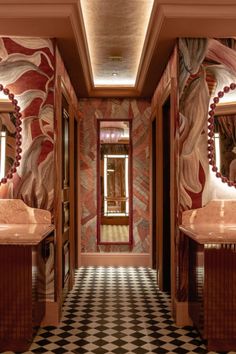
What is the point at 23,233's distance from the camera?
12.7 feet

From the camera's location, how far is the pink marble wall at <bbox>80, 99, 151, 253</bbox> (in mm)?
7820

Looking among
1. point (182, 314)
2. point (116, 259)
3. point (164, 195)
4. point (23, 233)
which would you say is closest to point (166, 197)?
point (164, 195)

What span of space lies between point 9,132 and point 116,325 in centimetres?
220

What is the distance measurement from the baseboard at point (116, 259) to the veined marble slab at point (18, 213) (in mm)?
3266

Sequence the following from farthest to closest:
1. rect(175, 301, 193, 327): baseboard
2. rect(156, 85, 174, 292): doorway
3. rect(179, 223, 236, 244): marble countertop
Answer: rect(156, 85, 174, 292): doorway → rect(175, 301, 193, 327): baseboard → rect(179, 223, 236, 244): marble countertop

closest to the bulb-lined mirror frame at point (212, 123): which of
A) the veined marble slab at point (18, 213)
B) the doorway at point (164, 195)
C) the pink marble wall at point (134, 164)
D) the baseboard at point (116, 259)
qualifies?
the doorway at point (164, 195)

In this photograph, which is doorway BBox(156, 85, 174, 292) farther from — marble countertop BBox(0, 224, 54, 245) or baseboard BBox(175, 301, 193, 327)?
marble countertop BBox(0, 224, 54, 245)

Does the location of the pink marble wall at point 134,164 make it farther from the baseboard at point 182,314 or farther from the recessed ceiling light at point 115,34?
the baseboard at point 182,314

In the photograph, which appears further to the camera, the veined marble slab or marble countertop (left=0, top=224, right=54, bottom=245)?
the veined marble slab

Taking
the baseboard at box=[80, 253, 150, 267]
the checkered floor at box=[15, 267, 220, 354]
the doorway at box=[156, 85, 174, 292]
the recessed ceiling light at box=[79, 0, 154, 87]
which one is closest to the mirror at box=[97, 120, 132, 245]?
the baseboard at box=[80, 253, 150, 267]

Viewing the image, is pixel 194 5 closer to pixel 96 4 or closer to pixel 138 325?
pixel 96 4

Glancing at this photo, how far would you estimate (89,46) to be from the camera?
221 inches

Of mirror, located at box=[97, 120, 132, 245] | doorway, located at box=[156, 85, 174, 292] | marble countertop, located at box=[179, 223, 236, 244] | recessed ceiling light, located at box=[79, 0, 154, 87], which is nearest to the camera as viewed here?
marble countertop, located at box=[179, 223, 236, 244]

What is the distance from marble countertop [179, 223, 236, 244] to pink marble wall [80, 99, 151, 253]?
3.30 m
